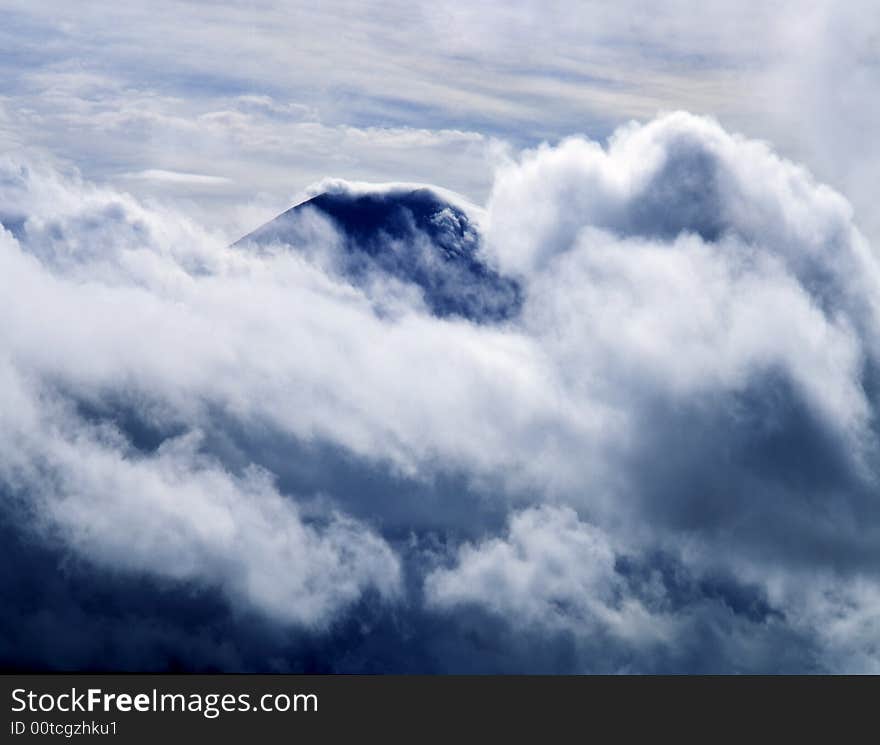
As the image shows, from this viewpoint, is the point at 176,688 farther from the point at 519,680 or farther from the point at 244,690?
the point at 519,680

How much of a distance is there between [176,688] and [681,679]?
6999 centimetres

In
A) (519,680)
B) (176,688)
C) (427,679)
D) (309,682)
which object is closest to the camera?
(176,688)

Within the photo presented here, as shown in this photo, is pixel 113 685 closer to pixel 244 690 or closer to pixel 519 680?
pixel 244 690

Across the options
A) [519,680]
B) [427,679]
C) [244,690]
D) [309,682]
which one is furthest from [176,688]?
[519,680]

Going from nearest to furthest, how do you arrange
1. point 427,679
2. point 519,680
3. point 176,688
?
point 176,688 < point 427,679 < point 519,680

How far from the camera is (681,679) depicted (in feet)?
424

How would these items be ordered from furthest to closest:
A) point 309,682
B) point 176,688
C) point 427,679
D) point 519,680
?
point 519,680, point 427,679, point 309,682, point 176,688

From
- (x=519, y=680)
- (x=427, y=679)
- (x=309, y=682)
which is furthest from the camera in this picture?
(x=519, y=680)

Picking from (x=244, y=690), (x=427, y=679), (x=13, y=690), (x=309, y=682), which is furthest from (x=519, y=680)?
(x=13, y=690)

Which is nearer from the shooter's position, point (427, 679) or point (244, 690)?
point (244, 690)

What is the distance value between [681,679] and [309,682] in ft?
175

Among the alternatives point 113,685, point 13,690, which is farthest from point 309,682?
Result: point 13,690

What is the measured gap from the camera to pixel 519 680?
136 metres

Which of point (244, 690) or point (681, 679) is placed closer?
point (244, 690)
